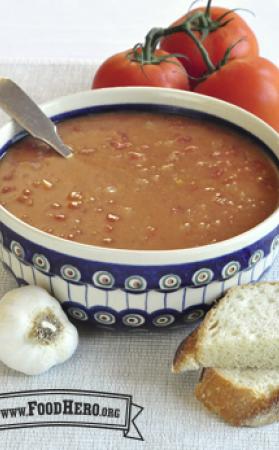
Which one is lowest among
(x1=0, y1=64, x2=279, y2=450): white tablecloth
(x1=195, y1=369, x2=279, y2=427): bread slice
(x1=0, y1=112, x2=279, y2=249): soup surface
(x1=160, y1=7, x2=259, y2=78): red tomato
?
(x1=0, y1=64, x2=279, y2=450): white tablecloth

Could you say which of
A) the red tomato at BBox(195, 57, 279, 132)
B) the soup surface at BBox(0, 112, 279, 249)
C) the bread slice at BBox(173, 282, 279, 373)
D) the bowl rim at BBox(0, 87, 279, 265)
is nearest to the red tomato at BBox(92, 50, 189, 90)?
the red tomato at BBox(195, 57, 279, 132)

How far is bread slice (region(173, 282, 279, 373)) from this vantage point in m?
2.09

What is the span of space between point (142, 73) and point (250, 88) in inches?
15.3

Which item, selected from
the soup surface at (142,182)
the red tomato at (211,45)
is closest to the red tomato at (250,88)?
the red tomato at (211,45)

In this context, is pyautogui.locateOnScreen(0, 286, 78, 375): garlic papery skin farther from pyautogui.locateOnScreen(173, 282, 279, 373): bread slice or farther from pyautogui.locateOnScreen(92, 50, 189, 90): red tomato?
pyautogui.locateOnScreen(92, 50, 189, 90): red tomato

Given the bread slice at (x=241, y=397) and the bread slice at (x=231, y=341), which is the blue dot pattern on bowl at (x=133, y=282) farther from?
the bread slice at (x=241, y=397)

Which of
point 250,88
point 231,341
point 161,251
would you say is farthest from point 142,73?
point 231,341

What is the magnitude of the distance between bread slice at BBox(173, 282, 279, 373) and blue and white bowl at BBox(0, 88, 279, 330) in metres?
0.06

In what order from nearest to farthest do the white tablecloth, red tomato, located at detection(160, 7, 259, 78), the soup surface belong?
the white tablecloth
the soup surface
red tomato, located at detection(160, 7, 259, 78)

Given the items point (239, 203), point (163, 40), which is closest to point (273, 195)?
Answer: point (239, 203)

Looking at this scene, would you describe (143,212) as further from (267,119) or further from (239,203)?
(267,119)

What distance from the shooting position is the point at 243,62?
3008mm

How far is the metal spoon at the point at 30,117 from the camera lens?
249 cm

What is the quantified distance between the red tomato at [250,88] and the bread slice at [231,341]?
3.13ft
